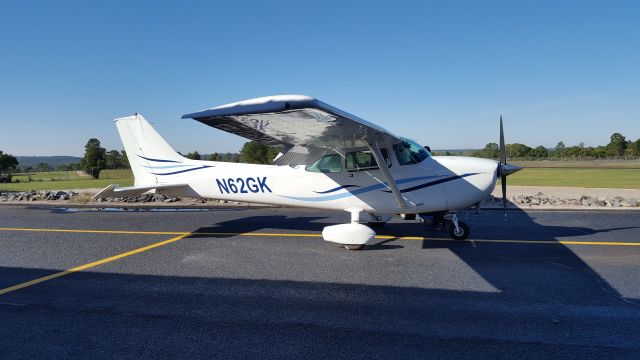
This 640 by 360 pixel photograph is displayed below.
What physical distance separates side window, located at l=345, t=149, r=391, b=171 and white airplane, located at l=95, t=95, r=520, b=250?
19mm

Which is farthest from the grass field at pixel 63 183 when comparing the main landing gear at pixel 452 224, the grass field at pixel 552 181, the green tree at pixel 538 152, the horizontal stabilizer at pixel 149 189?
the green tree at pixel 538 152

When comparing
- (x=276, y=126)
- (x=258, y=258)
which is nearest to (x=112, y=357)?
(x=258, y=258)

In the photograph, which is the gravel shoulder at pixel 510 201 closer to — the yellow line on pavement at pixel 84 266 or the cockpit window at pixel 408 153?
the yellow line on pavement at pixel 84 266

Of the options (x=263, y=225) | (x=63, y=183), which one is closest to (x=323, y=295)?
(x=263, y=225)

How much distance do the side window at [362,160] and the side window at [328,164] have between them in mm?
205

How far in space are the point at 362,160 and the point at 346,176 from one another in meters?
0.44

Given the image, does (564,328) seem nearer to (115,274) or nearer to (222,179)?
(115,274)

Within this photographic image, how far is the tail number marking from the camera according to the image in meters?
7.54

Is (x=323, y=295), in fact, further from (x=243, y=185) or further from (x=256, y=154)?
(x=256, y=154)

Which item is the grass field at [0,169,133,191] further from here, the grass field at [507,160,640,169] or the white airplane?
the grass field at [507,160,640,169]

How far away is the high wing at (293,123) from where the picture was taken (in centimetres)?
398

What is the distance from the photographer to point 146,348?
3137mm

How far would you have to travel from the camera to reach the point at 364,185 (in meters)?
6.88

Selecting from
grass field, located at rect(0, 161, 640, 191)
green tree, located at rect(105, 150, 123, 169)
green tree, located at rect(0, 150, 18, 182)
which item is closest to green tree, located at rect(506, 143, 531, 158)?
grass field, located at rect(0, 161, 640, 191)
